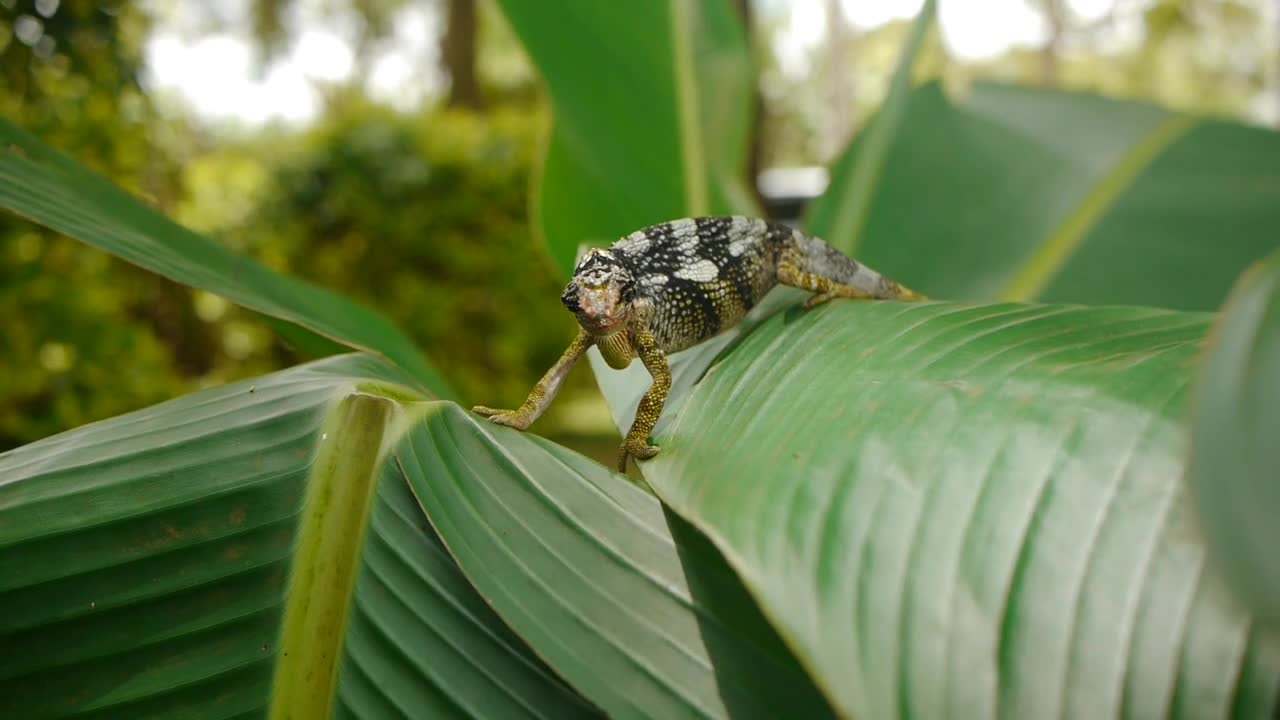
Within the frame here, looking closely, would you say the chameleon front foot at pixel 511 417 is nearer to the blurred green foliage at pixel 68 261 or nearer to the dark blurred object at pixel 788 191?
the blurred green foliage at pixel 68 261

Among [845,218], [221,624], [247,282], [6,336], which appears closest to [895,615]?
[221,624]

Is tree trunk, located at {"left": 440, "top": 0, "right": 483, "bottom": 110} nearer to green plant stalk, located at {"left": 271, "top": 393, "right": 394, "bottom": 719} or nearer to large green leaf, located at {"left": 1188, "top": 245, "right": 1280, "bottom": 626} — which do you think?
green plant stalk, located at {"left": 271, "top": 393, "right": 394, "bottom": 719}

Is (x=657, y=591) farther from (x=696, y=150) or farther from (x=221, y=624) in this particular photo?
(x=696, y=150)

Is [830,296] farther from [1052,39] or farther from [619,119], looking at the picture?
[1052,39]

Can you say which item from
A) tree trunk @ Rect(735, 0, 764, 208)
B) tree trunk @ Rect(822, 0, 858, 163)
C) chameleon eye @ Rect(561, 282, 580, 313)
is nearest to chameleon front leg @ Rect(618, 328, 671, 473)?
chameleon eye @ Rect(561, 282, 580, 313)

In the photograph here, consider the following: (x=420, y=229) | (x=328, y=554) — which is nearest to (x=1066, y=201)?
(x=328, y=554)

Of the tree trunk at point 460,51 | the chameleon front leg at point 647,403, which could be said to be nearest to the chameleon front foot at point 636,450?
the chameleon front leg at point 647,403
